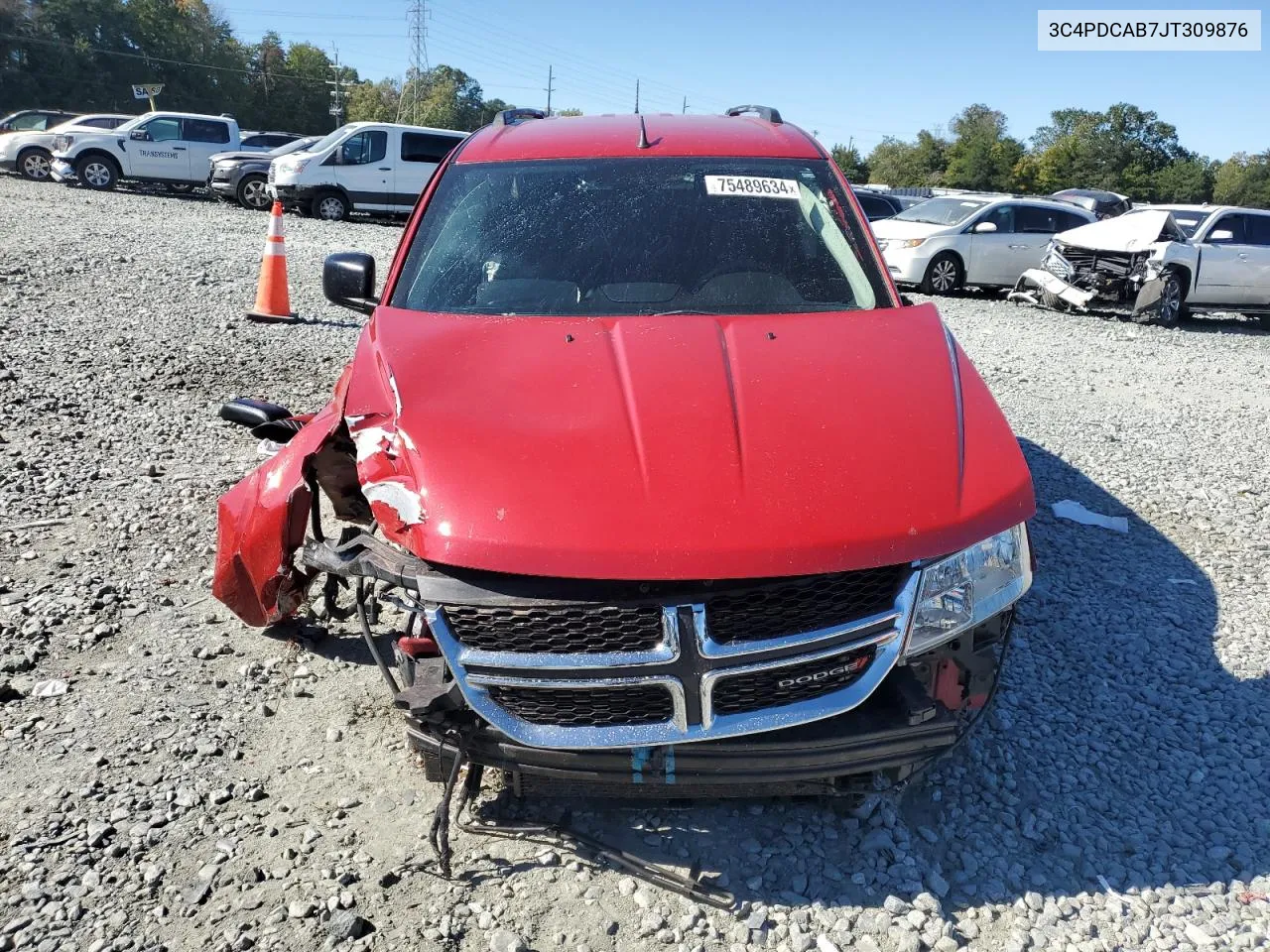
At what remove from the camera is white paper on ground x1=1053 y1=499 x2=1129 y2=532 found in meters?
4.99

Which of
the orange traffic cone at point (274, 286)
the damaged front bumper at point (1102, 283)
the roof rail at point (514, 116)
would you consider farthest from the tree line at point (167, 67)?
the roof rail at point (514, 116)

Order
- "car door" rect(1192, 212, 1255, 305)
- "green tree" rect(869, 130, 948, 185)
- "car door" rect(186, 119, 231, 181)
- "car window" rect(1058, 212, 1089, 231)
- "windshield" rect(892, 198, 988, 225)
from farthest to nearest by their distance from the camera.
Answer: "green tree" rect(869, 130, 948, 185) < "car door" rect(186, 119, 231, 181) < "car window" rect(1058, 212, 1089, 231) < "windshield" rect(892, 198, 988, 225) < "car door" rect(1192, 212, 1255, 305)

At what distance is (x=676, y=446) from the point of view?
2430 millimetres

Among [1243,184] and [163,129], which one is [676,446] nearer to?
[163,129]

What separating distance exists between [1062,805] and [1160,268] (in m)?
11.9

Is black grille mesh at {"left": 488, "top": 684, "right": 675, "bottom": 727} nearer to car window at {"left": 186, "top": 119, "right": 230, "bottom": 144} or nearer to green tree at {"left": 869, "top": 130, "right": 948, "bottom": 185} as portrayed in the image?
car window at {"left": 186, "top": 119, "right": 230, "bottom": 144}

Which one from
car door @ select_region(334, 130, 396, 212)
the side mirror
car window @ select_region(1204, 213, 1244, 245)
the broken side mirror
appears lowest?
the broken side mirror

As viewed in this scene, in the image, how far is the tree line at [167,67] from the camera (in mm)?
48188

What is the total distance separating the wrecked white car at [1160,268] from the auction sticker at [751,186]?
10642 millimetres

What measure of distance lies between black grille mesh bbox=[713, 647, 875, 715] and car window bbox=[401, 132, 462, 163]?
18969mm

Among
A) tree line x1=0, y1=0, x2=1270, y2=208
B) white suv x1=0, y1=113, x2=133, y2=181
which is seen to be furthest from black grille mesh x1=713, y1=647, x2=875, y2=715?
tree line x1=0, y1=0, x2=1270, y2=208

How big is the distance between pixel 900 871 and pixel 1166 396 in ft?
23.0

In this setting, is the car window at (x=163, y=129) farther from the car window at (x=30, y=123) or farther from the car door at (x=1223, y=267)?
the car door at (x=1223, y=267)

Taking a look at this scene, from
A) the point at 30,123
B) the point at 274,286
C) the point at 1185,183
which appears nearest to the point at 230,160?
the point at 30,123
